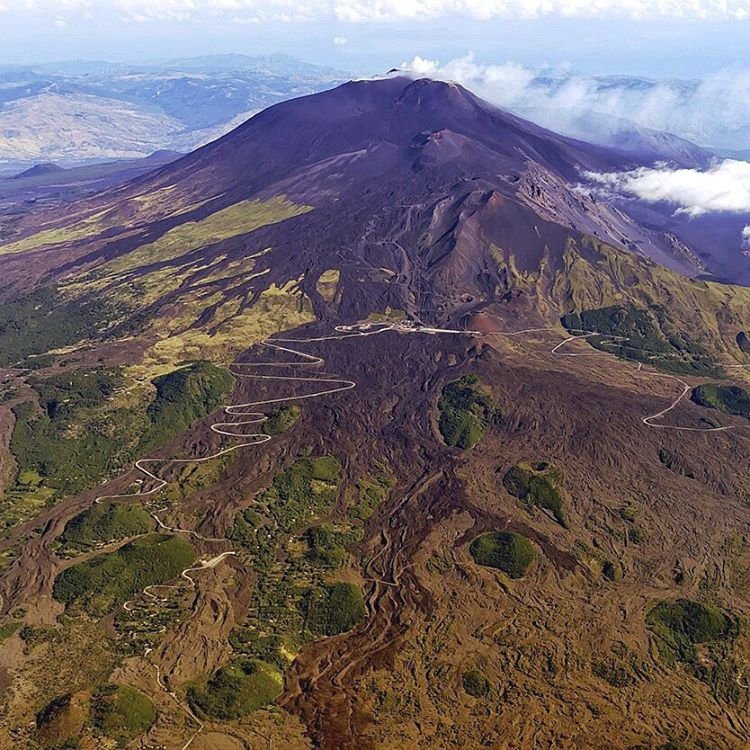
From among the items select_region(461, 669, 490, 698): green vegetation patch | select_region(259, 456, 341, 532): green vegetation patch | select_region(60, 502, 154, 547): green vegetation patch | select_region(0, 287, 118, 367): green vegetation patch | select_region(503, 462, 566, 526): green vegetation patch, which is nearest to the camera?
select_region(461, 669, 490, 698): green vegetation patch

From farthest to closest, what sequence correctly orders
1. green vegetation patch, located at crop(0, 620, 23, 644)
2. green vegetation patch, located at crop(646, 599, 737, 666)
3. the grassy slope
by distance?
1. the grassy slope
2. green vegetation patch, located at crop(0, 620, 23, 644)
3. green vegetation patch, located at crop(646, 599, 737, 666)

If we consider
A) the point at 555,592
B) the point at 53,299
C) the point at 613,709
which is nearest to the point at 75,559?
the point at 555,592

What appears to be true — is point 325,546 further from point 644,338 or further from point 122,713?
point 644,338

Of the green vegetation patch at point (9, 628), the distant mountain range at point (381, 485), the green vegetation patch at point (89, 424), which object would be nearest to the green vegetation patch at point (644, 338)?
the distant mountain range at point (381, 485)

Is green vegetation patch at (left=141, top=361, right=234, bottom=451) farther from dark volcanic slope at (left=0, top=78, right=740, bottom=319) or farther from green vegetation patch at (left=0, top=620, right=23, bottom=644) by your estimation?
dark volcanic slope at (left=0, top=78, right=740, bottom=319)

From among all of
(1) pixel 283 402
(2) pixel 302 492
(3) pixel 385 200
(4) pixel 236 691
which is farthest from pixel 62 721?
(3) pixel 385 200

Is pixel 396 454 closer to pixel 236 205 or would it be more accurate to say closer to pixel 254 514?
pixel 254 514

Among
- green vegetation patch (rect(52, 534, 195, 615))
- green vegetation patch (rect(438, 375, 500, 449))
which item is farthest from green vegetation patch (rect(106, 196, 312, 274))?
green vegetation patch (rect(52, 534, 195, 615))
